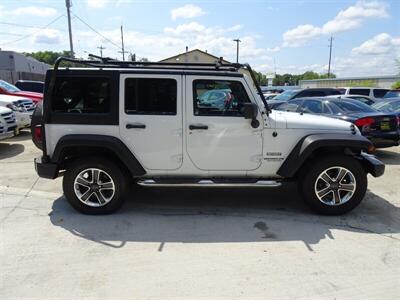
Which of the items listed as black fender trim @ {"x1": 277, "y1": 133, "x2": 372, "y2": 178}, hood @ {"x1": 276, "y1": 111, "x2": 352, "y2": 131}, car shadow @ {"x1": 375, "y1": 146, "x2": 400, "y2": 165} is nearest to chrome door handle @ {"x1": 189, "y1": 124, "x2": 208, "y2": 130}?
hood @ {"x1": 276, "y1": 111, "x2": 352, "y2": 131}

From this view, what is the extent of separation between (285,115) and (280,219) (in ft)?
4.84

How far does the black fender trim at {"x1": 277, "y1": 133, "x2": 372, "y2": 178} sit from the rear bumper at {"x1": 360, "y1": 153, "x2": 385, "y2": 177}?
0.84 ft

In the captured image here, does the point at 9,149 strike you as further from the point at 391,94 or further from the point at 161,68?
the point at 391,94

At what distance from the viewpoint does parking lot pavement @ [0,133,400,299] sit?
10.7 ft

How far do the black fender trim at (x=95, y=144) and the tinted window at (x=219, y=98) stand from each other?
3.51 feet

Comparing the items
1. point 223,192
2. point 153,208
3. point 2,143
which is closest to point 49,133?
point 153,208

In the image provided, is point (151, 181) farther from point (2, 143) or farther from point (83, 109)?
point (2, 143)

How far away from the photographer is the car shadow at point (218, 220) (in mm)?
4336

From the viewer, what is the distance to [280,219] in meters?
4.88

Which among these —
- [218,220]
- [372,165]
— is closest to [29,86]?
[218,220]

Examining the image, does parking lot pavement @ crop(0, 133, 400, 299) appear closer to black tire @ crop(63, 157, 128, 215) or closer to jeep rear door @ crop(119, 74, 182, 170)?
black tire @ crop(63, 157, 128, 215)

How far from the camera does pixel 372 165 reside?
5016 mm

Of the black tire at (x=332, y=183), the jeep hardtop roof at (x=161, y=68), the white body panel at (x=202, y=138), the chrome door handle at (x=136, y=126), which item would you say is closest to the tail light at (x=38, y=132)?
the white body panel at (x=202, y=138)

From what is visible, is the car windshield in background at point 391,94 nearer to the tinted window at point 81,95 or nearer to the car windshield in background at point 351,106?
the car windshield in background at point 351,106
